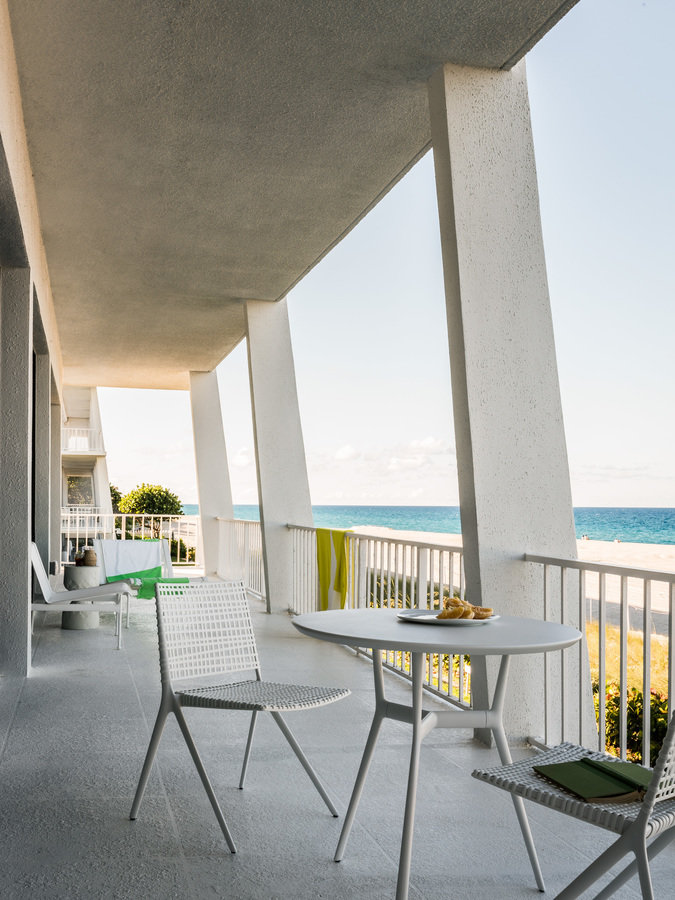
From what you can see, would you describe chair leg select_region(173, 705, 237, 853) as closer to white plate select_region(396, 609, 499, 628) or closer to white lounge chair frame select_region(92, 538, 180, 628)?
white plate select_region(396, 609, 499, 628)

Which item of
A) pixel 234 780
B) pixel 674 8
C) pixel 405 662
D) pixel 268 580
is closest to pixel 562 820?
pixel 234 780

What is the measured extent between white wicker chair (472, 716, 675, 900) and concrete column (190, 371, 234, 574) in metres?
9.34

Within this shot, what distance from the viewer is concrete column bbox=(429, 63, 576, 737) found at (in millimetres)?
3301

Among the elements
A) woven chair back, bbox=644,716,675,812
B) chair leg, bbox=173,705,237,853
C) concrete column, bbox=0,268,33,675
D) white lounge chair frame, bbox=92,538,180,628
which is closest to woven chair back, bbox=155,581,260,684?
chair leg, bbox=173,705,237,853

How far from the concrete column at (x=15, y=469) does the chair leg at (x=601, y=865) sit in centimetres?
365

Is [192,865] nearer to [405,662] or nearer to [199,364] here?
[405,662]

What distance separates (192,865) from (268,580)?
5.10 meters

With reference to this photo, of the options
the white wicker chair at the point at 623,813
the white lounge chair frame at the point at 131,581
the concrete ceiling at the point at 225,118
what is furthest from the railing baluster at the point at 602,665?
the white lounge chair frame at the point at 131,581

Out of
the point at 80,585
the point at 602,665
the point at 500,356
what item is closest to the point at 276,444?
the point at 80,585

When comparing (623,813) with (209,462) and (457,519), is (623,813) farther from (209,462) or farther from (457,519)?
(457,519)

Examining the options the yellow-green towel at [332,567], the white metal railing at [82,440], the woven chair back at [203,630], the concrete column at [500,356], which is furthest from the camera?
the white metal railing at [82,440]

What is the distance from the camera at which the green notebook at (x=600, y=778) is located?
1.53 m

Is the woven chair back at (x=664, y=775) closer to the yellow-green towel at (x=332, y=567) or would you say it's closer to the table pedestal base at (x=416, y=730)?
the table pedestal base at (x=416, y=730)

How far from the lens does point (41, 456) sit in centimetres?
745
